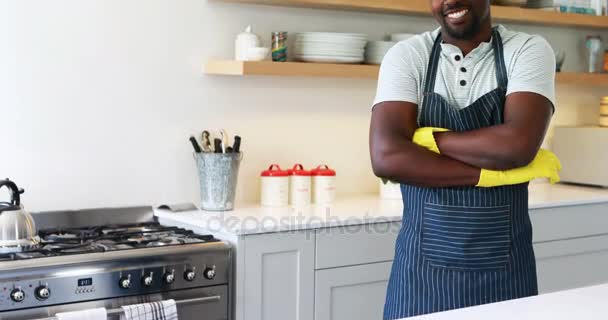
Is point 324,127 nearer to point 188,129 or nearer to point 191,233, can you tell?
point 188,129

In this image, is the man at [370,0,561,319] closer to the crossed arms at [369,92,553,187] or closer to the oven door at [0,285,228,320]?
the crossed arms at [369,92,553,187]

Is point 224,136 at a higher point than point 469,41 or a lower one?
lower

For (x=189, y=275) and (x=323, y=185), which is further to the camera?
(x=323, y=185)

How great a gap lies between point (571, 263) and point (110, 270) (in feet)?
6.93

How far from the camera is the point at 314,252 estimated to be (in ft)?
9.76

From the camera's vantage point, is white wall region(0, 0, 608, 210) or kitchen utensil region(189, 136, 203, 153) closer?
white wall region(0, 0, 608, 210)

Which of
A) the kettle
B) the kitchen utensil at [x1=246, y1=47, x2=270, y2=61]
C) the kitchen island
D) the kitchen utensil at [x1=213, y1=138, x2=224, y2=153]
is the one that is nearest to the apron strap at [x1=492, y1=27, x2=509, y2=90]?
the kitchen island

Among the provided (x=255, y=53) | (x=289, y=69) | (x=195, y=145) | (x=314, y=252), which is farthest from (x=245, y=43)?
(x=314, y=252)

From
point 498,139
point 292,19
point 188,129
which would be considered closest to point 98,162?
point 188,129

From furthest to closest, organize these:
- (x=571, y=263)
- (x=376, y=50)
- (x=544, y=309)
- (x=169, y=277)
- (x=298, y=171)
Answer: (x=571, y=263) → (x=376, y=50) → (x=298, y=171) → (x=169, y=277) → (x=544, y=309)

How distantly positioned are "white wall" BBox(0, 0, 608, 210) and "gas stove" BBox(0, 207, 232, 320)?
0.24 metres

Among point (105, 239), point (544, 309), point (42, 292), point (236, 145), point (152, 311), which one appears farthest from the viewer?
point (236, 145)

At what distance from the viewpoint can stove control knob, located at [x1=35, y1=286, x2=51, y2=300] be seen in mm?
2422

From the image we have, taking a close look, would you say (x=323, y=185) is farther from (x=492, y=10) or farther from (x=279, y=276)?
(x=492, y=10)
